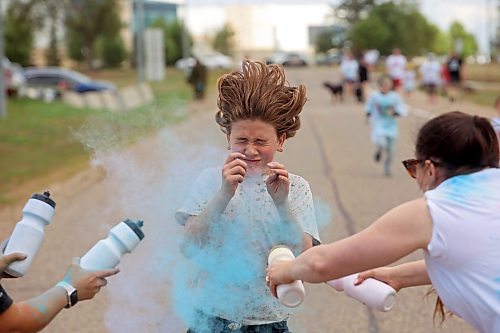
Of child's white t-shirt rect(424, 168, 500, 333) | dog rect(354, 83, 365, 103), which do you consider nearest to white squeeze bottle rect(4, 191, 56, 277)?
child's white t-shirt rect(424, 168, 500, 333)

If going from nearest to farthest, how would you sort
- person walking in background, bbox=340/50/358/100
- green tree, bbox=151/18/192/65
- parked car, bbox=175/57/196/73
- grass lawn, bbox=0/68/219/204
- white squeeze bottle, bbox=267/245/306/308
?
white squeeze bottle, bbox=267/245/306/308
grass lawn, bbox=0/68/219/204
person walking in background, bbox=340/50/358/100
parked car, bbox=175/57/196/73
green tree, bbox=151/18/192/65

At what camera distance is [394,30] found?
8288 cm

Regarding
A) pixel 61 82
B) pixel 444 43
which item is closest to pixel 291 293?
pixel 61 82

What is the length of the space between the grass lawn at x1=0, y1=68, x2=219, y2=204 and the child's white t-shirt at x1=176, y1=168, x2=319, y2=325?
0.93 meters

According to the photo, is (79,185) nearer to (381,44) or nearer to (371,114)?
(371,114)

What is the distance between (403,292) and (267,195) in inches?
153

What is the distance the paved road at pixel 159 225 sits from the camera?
3.63 metres

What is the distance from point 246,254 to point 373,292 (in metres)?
0.54

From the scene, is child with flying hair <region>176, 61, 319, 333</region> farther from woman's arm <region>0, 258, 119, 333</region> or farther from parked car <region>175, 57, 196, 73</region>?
parked car <region>175, 57, 196, 73</region>

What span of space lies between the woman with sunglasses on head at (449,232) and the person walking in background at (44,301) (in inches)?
28.7

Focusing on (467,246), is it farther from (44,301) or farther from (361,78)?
(361,78)

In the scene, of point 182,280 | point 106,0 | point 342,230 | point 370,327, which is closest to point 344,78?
point 342,230

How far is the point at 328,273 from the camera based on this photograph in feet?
8.03

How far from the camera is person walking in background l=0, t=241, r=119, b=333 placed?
279cm
